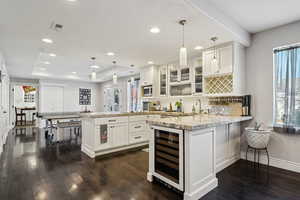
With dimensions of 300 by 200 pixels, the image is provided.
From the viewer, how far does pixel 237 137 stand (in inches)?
133

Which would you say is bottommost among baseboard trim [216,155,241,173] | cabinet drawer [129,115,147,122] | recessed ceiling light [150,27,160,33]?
baseboard trim [216,155,241,173]

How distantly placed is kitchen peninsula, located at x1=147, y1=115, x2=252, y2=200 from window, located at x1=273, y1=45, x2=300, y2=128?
1.59 meters

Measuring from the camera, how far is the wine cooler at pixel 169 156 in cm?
204

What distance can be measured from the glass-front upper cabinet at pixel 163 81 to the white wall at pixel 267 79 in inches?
89.1

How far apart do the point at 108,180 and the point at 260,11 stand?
3.55 m

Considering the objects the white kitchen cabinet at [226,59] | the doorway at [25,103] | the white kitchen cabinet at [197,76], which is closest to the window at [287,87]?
the white kitchen cabinet at [226,59]

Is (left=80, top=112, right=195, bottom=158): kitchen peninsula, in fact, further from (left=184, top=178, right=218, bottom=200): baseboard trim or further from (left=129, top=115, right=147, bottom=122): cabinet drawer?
(left=184, top=178, right=218, bottom=200): baseboard trim

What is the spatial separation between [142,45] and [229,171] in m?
2.99

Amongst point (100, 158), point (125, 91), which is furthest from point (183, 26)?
point (125, 91)

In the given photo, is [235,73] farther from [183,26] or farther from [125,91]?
[125,91]

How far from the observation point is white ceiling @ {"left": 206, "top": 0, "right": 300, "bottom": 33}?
224cm

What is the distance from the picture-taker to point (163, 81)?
509 cm

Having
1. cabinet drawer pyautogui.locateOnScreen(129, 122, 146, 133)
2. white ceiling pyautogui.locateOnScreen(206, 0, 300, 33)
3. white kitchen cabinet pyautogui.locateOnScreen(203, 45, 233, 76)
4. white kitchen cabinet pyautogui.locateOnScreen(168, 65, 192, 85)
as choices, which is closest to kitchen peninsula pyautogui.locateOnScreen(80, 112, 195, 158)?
cabinet drawer pyautogui.locateOnScreen(129, 122, 146, 133)

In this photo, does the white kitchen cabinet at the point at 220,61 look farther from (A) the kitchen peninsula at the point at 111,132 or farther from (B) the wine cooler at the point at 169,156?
(B) the wine cooler at the point at 169,156
